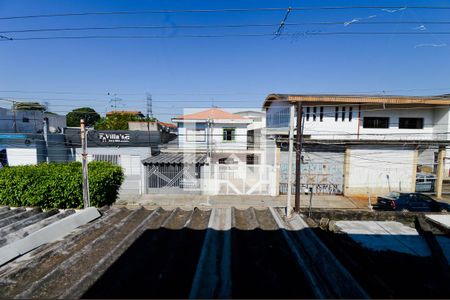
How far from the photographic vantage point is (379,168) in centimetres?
1738

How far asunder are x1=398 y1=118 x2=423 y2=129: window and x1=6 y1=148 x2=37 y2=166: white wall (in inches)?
1124

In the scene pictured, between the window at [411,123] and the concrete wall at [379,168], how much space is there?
2.37 meters

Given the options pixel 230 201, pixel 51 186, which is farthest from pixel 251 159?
pixel 51 186

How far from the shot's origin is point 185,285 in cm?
221

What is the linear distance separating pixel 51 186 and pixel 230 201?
32.6ft

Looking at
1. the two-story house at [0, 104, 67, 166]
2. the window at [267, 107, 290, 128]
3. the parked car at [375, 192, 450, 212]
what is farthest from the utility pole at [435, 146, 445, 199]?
the two-story house at [0, 104, 67, 166]

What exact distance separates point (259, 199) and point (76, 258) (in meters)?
13.9

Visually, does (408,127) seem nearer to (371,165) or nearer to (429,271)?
(371,165)

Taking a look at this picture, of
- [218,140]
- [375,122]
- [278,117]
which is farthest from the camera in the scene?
[278,117]

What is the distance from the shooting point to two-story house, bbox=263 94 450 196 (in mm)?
17125

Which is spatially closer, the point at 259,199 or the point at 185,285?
the point at 185,285

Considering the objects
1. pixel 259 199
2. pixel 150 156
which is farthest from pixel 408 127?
pixel 150 156

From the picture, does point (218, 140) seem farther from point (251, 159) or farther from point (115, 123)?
point (115, 123)

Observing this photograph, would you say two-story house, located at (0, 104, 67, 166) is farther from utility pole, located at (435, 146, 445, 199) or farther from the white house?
utility pole, located at (435, 146, 445, 199)
